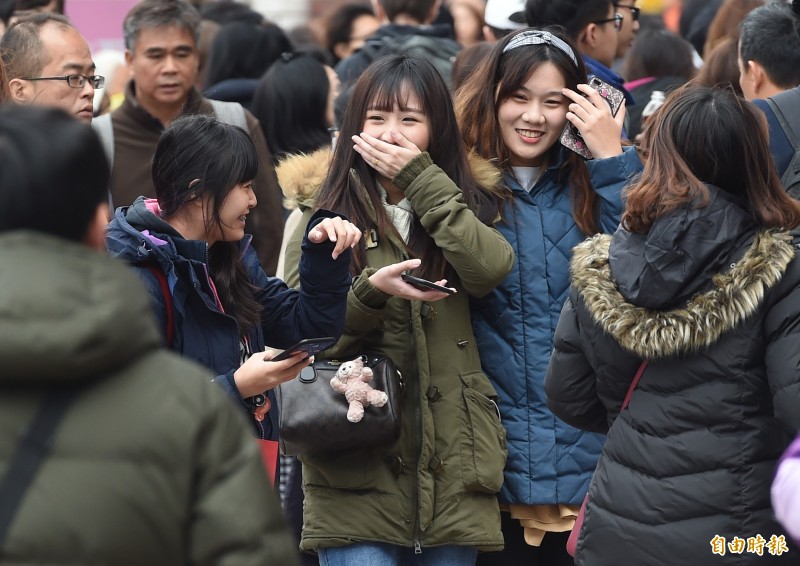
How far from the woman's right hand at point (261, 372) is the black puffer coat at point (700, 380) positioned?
82 centimetres

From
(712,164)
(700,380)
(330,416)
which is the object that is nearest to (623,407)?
(700,380)

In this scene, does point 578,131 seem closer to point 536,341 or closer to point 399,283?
point 536,341

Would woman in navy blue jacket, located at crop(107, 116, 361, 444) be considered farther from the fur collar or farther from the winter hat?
the winter hat

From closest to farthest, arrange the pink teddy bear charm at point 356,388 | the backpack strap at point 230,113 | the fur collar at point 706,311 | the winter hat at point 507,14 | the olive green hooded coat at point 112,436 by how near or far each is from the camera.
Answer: the olive green hooded coat at point 112,436
the fur collar at point 706,311
the pink teddy bear charm at point 356,388
the backpack strap at point 230,113
the winter hat at point 507,14

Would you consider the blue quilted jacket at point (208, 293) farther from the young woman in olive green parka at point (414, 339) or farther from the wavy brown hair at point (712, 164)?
the wavy brown hair at point (712, 164)

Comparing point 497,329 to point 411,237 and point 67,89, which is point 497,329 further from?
point 67,89

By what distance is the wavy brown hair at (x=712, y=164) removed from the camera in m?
3.43

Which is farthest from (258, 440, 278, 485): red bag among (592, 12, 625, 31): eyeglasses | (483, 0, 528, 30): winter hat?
(483, 0, 528, 30): winter hat

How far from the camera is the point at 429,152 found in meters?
4.46

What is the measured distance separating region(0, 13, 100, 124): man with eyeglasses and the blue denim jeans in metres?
2.12

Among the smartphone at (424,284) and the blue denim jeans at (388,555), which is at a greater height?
the smartphone at (424,284)

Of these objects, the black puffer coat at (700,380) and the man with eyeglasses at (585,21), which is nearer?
the black puffer coat at (700,380)

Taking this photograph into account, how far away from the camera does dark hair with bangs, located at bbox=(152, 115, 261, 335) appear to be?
12.1ft

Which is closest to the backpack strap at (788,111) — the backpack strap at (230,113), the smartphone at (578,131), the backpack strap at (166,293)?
the smartphone at (578,131)
